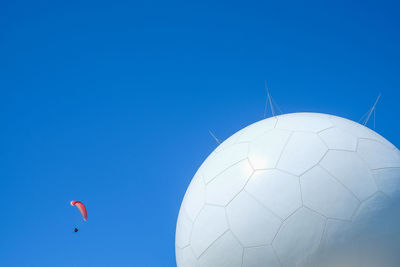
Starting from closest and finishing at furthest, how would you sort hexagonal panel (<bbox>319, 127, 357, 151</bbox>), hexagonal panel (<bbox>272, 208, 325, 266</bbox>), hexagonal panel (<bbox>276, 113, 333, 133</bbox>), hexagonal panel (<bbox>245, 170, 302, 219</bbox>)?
hexagonal panel (<bbox>272, 208, 325, 266</bbox>) < hexagonal panel (<bbox>245, 170, 302, 219</bbox>) < hexagonal panel (<bbox>319, 127, 357, 151</bbox>) < hexagonal panel (<bbox>276, 113, 333, 133</bbox>)

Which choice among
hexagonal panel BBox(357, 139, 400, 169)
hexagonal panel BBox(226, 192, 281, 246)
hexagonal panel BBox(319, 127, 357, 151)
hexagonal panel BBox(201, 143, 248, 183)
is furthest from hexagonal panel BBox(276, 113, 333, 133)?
hexagonal panel BBox(226, 192, 281, 246)

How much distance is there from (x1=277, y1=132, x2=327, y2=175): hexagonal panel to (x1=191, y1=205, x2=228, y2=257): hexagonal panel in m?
1.38

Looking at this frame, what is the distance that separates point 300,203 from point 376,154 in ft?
6.19

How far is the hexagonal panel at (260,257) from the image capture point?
5988 mm

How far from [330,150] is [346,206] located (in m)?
1.05

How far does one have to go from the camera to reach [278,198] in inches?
246

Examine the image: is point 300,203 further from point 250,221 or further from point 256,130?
point 256,130

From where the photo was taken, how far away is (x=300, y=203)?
6059mm

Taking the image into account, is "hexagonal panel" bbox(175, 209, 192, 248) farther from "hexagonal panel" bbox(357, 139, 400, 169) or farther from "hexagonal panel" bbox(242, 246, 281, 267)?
"hexagonal panel" bbox(357, 139, 400, 169)

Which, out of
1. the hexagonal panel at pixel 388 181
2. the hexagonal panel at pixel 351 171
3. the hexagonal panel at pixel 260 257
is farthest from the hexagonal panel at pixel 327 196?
the hexagonal panel at pixel 260 257

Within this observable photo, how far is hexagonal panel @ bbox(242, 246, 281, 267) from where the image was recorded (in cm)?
599

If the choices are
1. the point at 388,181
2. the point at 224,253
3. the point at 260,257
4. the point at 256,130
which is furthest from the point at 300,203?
the point at 256,130

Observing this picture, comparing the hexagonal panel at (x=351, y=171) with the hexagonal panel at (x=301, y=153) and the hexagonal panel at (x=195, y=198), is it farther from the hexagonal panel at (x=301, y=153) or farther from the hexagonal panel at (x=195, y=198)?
the hexagonal panel at (x=195, y=198)

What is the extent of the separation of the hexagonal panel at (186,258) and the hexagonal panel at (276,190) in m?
1.68
